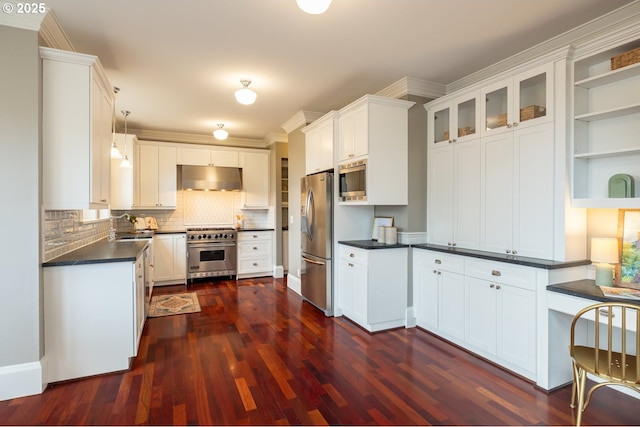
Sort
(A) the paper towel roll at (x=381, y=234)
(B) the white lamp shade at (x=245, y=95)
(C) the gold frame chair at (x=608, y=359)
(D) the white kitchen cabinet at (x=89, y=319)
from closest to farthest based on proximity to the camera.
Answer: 1. (C) the gold frame chair at (x=608, y=359)
2. (D) the white kitchen cabinet at (x=89, y=319)
3. (B) the white lamp shade at (x=245, y=95)
4. (A) the paper towel roll at (x=381, y=234)

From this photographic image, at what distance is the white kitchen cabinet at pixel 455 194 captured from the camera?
10.7 feet

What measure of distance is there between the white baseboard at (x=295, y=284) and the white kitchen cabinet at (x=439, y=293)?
1.94 m

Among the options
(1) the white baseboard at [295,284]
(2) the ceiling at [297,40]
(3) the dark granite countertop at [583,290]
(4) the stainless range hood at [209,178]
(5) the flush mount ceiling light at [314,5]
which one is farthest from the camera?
(4) the stainless range hood at [209,178]

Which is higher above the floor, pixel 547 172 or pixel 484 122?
pixel 484 122

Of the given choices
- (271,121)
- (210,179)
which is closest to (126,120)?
(210,179)

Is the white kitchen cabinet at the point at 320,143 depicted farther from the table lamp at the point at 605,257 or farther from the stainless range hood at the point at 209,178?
the table lamp at the point at 605,257

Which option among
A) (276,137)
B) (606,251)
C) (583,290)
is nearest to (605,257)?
(606,251)

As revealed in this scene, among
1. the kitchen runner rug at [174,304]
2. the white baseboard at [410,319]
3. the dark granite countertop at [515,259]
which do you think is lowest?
the kitchen runner rug at [174,304]

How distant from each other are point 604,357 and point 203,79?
13.6ft

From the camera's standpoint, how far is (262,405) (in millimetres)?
2201

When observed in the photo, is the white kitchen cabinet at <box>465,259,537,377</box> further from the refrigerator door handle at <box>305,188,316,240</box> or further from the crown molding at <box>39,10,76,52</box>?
the crown molding at <box>39,10,76,52</box>

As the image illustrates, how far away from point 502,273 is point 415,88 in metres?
2.22

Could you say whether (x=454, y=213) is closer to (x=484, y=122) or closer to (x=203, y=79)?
(x=484, y=122)

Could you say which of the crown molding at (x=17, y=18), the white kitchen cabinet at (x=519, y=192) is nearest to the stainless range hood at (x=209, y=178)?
the crown molding at (x=17, y=18)
